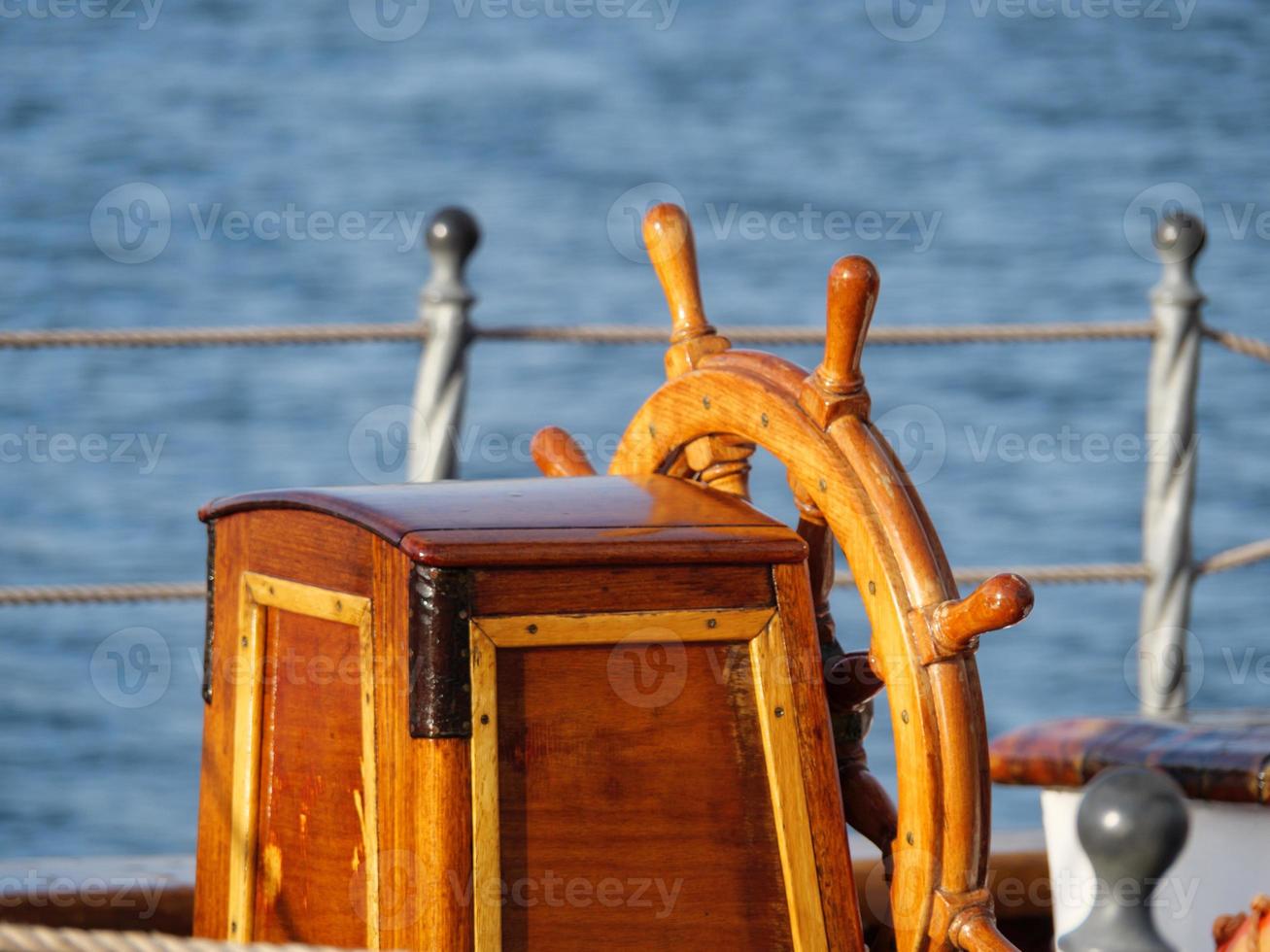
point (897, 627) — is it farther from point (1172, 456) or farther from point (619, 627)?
point (1172, 456)

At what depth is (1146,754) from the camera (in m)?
1.75

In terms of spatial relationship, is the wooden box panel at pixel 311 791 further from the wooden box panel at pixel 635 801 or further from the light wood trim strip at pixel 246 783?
the wooden box panel at pixel 635 801

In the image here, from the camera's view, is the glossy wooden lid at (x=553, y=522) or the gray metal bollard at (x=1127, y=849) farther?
the glossy wooden lid at (x=553, y=522)

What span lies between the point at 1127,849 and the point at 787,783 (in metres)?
0.49

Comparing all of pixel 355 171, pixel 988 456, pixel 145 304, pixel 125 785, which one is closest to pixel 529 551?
pixel 125 785

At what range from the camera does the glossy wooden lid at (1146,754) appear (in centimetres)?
164

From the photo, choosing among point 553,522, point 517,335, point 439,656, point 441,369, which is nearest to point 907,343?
point 517,335

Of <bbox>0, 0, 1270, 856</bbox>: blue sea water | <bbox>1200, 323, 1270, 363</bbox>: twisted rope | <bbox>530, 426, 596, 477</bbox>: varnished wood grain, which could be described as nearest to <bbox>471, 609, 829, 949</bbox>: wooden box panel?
<bbox>530, 426, 596, 477</bbox>: varnished wood grain

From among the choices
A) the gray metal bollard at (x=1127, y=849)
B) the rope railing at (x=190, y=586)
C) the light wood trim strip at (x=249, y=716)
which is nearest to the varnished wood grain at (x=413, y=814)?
the light wood trim strip at (x=249, y=716)

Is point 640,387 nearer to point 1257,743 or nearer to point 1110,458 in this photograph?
point 1110,458

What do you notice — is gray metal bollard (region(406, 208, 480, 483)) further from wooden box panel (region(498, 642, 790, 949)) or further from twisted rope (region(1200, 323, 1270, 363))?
wooden box panel (region(498, 642, 790, 949))

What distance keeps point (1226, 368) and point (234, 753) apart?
10475mm

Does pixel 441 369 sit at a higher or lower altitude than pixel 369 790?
higher

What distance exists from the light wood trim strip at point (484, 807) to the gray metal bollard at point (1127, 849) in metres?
0.48
